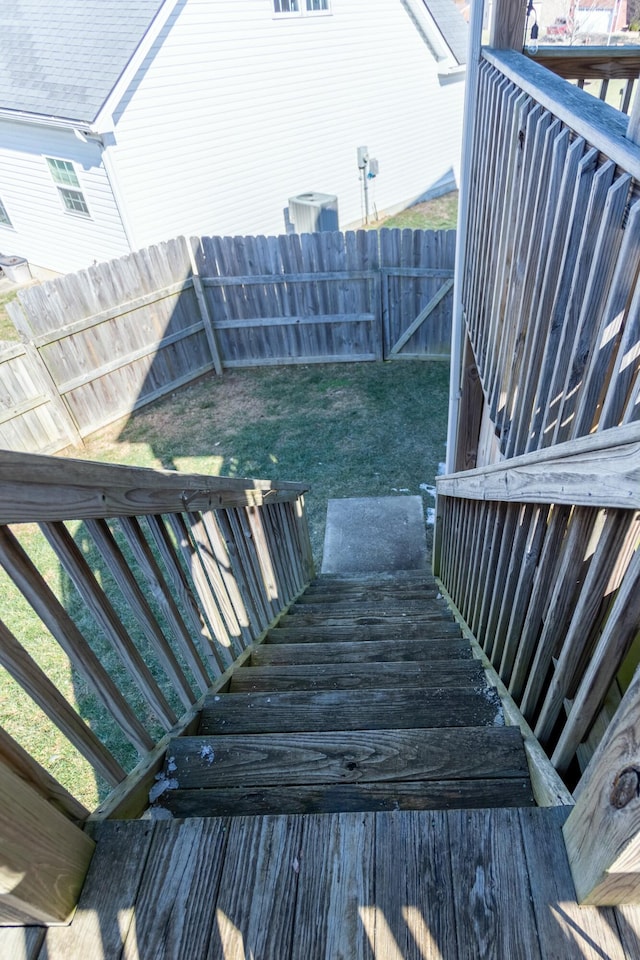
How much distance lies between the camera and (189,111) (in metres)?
9.20

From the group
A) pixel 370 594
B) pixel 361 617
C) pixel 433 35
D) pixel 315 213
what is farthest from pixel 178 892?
pixel 433 35

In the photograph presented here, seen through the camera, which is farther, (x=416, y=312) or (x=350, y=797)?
(x=416, y=312)

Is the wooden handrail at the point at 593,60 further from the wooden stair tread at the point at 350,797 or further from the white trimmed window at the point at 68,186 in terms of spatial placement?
the white trimmed window at the point at 68,186

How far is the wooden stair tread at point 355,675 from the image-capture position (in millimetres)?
2357

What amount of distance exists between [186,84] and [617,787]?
11.0m

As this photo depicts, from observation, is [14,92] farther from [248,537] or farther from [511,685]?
[511,685]

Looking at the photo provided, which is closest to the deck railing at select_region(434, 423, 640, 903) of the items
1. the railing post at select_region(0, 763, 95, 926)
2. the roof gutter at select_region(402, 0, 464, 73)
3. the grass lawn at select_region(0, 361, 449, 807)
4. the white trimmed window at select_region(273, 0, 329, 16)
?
the railing post at select_region(0, 763, 95, 926)

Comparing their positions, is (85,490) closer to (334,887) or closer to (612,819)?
(334,887)

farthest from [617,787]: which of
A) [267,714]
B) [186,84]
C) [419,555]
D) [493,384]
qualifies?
[186,84]

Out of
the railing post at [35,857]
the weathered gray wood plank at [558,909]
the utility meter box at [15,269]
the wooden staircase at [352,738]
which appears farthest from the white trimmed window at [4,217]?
the weathered gray wood plank at [558,909]

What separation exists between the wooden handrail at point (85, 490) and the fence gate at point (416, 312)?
6233mm

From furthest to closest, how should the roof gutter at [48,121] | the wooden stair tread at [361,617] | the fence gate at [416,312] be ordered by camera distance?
the roof gutter at [48,121]
the fence gate at [416,312]
the wooden stair tread at [361,617]

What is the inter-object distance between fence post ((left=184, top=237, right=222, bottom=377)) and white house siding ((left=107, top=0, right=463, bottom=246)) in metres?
2.26

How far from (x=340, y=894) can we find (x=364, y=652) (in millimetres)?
1651
